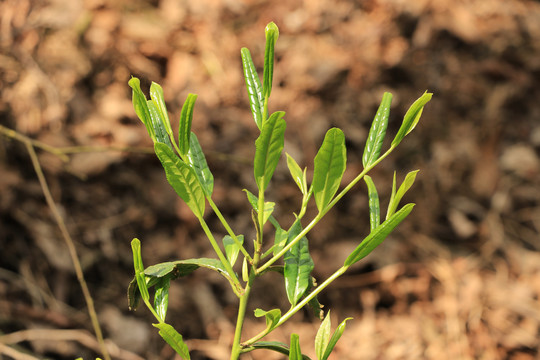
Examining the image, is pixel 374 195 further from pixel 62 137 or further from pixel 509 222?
pixel 509 222

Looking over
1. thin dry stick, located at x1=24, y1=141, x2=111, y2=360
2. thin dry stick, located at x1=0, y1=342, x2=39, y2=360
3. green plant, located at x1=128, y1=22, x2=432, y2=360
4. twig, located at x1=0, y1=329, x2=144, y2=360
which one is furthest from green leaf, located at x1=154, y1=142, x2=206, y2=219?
twig, located at x1=0, y1=329, x2=144, y2=360

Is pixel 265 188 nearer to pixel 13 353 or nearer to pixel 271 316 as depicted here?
pixel 271 316

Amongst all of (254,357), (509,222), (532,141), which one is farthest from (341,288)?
(532,141)

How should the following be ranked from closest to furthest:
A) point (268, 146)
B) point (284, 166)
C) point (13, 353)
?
point (268, 146)
point (13, 353)
point (284, 166)

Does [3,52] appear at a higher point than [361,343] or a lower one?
higher

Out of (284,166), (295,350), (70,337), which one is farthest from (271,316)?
(284,166)

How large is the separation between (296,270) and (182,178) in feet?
0.37

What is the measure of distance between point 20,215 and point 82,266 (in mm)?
230

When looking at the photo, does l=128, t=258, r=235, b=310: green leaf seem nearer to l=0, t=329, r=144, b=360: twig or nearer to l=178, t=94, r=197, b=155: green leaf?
l=178, t=94, r=197, b=155: green leaf

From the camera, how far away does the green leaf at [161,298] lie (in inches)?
14.3

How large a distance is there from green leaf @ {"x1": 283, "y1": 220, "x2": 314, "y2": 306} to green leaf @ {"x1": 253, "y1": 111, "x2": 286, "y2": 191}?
6cm

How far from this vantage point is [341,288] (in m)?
1.58

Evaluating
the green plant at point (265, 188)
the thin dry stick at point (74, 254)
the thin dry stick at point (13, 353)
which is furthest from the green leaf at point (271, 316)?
the thin dry stick at point (13, 353)

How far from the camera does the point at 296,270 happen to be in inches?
14.5
